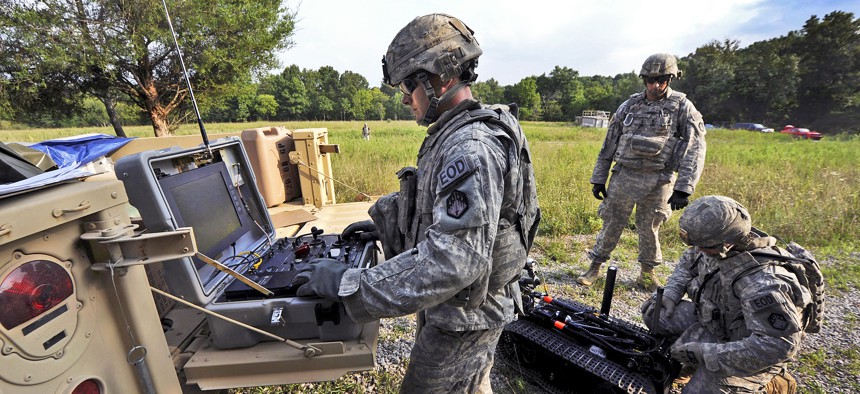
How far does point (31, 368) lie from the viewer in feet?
3.01

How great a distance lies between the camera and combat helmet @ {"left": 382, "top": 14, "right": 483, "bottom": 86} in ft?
5.03

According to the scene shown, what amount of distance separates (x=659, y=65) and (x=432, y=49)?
3137 mm

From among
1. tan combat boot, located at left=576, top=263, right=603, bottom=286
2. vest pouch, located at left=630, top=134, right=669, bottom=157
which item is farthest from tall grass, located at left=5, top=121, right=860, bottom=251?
vest pouch, located at left=630, top=134, right=669, bottom=157

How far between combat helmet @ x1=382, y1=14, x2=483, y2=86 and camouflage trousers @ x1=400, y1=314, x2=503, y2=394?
115 cm

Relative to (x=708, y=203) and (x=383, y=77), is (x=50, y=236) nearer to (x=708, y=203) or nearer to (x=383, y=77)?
(x=383, y=77)

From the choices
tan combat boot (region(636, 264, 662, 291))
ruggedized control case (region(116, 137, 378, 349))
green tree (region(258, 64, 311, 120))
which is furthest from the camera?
green tree (region(258, 64, 311, 120))

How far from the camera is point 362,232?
2.31 meters

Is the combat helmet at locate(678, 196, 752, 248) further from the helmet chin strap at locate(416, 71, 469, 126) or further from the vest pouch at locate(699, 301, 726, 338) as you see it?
the helmet chin strap at locate(416, 71, 469, 126)

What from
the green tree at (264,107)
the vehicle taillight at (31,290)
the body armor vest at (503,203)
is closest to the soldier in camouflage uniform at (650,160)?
the body armor vest at (503,203)

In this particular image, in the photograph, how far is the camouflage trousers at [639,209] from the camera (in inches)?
154

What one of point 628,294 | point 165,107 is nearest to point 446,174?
point 628,294

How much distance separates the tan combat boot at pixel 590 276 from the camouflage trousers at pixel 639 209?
87 mm

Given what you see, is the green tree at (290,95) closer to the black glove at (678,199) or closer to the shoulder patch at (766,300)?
the black glove at (678,199)

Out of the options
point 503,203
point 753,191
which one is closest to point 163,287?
point 503,203
